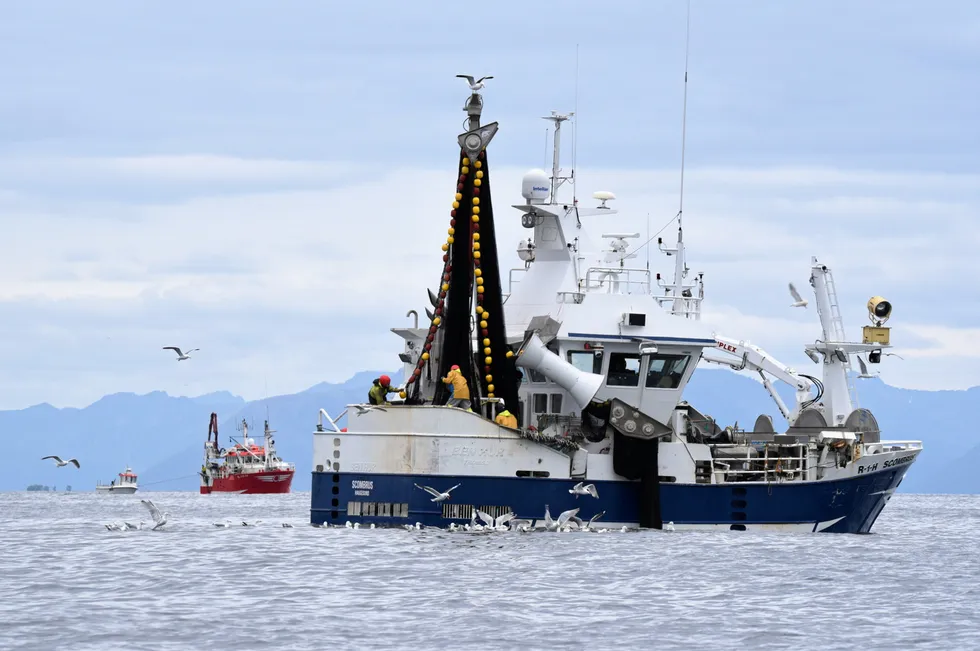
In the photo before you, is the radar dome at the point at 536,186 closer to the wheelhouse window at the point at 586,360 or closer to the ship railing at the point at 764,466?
the wheelhouse window at the point at 586,360

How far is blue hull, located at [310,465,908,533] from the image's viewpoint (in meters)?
41.8

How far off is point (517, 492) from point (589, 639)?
15004 millimetres

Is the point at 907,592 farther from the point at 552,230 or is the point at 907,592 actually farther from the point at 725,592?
the point at 552,230

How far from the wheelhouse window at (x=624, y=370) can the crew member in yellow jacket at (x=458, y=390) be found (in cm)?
410

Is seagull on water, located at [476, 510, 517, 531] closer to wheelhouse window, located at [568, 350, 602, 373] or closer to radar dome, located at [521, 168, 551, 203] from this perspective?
wheelhouse window, located at [568, 350, 602, 373]

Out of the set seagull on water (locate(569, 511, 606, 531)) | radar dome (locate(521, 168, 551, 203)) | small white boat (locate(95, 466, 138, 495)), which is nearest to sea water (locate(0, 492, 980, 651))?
seagull on water (locate(569, 511, 606, 531))

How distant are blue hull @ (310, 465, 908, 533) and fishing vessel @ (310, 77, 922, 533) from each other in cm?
4

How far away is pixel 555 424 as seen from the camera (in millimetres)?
44594

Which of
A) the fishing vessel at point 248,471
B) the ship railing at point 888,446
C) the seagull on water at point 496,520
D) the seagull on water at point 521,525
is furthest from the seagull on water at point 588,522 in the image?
the fishing vessel at point 248,471

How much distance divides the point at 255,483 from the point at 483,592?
4535 inches

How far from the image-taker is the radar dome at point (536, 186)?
46406 mm

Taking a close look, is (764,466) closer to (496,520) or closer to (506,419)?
(506,419)

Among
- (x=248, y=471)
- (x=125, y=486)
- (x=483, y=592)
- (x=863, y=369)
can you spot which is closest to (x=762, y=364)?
(x=863, y=369)

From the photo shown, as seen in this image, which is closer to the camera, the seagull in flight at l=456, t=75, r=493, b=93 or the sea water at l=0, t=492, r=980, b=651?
the sea water at l=0, t=492, r=980, b=651
